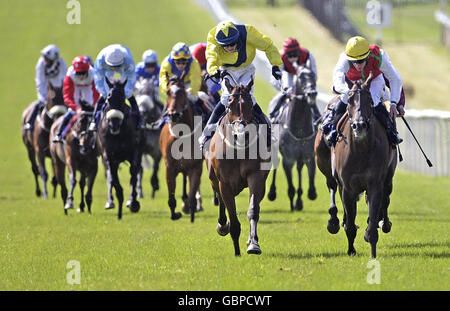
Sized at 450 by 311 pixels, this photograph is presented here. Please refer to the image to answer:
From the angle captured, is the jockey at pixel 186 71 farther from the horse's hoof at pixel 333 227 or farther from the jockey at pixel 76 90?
the horse's hoof at pixel 333 227

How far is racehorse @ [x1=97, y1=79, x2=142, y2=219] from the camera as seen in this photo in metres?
14.8

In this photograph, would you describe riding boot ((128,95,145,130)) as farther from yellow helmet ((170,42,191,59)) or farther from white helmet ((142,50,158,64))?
white helmet ((142,50,158,64))

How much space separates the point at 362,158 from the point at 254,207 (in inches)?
49.9

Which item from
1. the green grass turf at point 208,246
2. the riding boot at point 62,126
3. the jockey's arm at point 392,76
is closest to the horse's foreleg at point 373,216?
the green grass turf at point 208,246

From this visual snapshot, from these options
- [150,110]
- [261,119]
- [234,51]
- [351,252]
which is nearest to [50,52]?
[150,110]

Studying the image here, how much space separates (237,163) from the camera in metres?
10.9

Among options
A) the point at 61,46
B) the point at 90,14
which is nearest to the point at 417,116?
the point at 61,46

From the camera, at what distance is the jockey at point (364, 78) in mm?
10656

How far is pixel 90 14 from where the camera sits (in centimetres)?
5416

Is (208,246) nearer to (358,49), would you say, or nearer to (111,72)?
(358,49)

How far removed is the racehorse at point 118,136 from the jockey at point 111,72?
0.74 ft

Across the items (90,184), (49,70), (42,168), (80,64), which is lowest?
(42,168)

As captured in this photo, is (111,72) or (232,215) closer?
(232,215)
